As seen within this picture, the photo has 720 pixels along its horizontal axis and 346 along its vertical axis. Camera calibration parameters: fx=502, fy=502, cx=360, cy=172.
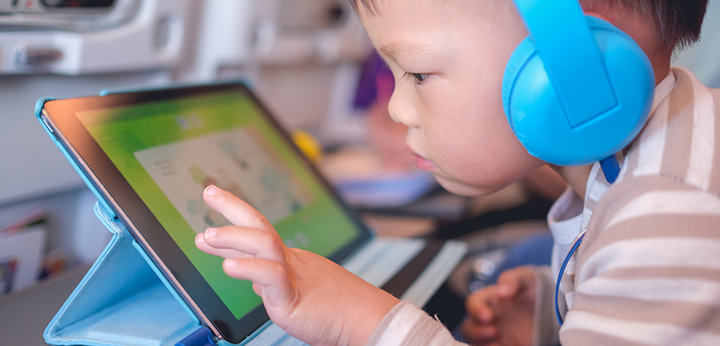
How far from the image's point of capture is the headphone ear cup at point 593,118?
0.39m

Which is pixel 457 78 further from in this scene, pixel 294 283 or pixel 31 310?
pixel 31 310

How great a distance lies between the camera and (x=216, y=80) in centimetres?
89

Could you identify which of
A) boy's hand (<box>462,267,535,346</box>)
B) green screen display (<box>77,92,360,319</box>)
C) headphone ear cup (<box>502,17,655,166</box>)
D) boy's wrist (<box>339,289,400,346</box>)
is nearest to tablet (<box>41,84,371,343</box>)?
green screen display (<box>77,92,360,319</box>)

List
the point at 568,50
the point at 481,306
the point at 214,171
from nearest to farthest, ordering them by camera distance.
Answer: the point at 568,50
the point at 214,171
the point at 481,306

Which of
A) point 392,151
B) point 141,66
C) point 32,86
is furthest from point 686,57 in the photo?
point 32,86

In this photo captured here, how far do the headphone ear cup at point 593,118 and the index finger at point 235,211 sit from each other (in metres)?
0.24

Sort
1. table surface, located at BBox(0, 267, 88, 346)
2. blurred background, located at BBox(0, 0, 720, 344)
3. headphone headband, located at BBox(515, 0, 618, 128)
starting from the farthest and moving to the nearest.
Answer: blurred background, located at BBox(0, 0, 720, 344)
table surface, located at BBox(0, 267, 88, 346)
headphone headband, located at BBox(515, 0, 618, 128)

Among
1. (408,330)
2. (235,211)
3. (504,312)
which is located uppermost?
(235,211)

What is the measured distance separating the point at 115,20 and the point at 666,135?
78cm

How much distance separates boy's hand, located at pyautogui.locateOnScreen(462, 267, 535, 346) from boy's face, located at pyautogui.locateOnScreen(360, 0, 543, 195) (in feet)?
1.09

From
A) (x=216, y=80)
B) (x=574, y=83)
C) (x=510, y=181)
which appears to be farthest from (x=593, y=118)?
(x=216, y=80)

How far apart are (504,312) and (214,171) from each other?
55 cm

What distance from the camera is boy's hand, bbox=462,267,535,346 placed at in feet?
2.64

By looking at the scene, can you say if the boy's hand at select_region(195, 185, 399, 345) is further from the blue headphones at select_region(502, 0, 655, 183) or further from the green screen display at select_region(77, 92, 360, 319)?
the blue headphones at select_region(502, 0, 655, 183)
